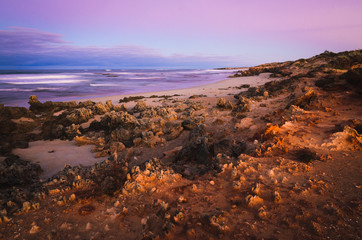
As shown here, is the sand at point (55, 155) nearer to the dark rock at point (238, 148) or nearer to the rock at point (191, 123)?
the rock at point (191, 123)

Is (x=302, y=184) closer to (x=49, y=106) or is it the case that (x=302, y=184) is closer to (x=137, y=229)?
(x=137, y=229)

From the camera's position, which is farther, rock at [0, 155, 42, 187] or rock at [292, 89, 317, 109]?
rock at [292, 89, 317, 109]

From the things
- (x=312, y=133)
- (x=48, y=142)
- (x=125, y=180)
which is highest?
(x=312, y=133)

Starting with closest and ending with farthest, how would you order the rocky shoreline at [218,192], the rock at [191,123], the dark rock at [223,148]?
the rocky shoreline at [218,192] → the dark rock at [223,148] → the rock at [191,123]

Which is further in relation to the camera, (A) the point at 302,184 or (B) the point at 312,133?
(B) the point at 312,133

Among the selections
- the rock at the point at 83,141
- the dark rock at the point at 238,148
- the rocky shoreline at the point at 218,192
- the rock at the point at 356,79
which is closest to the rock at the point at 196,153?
the rocky shoreline at the point at 218,192

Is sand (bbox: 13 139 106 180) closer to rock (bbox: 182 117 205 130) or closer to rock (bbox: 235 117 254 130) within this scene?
rock (bbox: 182 117 205 130)

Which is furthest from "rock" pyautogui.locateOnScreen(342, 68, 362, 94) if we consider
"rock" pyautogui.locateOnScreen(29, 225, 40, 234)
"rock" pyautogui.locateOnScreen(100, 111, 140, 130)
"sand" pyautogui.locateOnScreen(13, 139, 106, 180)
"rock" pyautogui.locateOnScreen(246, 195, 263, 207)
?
"rock" pyautogui.locateOnScreen(29, 225, 40, 234)

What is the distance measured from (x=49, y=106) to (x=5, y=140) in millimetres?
4062

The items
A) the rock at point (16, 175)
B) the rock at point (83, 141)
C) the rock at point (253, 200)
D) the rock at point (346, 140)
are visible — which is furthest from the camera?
the rock at point (83, 141)

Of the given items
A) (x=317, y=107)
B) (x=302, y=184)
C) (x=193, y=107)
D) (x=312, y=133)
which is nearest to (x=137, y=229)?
(x=302, y=184)

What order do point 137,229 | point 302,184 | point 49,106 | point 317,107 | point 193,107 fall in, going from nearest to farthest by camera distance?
point 137,229
point 302,184
point 317,107
point 193,107
point 49,106

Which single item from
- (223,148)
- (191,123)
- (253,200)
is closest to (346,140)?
(223,148)

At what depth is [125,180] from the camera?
9.08 feet
